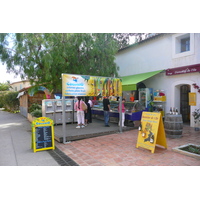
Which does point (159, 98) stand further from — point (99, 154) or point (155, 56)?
point (99, 154)

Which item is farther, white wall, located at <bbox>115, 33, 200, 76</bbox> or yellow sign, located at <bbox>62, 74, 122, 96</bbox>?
white wall, located at <bbox>115, 33, 200, 76</bbox>

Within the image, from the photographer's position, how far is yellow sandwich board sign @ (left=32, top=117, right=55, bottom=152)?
220 inches

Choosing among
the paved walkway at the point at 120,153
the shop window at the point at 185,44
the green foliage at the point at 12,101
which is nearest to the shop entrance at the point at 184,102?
the shop window at the point at 185,44

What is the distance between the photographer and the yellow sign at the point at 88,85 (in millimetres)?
6286

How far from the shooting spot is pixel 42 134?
5.74 metres

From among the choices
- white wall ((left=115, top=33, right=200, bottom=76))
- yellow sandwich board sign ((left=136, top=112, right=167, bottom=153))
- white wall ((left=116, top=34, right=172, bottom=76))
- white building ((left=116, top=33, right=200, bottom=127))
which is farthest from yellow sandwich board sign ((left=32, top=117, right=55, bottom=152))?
white wall ((left=116, top=34, right=172, bottom=76))

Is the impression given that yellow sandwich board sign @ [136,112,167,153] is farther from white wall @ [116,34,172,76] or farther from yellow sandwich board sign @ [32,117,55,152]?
white wall @ [116,34,172,76]

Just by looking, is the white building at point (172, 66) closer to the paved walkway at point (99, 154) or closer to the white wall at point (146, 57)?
the white wall at point (146, 57)

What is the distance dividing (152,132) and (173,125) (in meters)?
1.97

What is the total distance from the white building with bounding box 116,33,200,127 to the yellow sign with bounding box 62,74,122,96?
2.93m

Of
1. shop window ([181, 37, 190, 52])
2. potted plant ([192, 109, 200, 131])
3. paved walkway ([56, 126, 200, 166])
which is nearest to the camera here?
paved walkway ([56, 126, 200, 166])

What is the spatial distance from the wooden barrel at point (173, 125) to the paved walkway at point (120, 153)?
0.24 m

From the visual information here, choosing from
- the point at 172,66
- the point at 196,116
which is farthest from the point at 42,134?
the point at 172,66

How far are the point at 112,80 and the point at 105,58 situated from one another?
13.9ft
